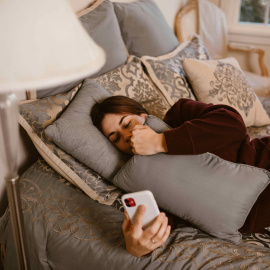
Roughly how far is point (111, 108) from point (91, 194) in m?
0.33

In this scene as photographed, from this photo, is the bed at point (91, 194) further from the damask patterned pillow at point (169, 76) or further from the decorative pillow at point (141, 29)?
the decorative pillow at point (141, 29)

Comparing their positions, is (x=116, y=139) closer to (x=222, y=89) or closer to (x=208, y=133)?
(x=208, y=133)

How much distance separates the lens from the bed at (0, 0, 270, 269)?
1.05 m

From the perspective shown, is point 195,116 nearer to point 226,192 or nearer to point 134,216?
point 226,192

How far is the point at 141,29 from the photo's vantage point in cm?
196

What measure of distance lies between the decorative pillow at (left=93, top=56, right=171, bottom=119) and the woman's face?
243 millimetres

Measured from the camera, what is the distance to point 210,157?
3.67ft

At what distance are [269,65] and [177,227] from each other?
2.71 m

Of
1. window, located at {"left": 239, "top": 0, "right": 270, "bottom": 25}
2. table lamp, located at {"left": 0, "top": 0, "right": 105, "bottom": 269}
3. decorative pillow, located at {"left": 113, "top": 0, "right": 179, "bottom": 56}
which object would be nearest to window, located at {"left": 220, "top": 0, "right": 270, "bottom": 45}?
window, located at {"left": 239, "top": 0, "right": 270, "bottom": 25}

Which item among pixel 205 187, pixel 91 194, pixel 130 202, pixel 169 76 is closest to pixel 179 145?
pixel 205 187

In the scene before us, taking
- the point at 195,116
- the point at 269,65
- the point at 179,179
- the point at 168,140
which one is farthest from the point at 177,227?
the point at 269,65

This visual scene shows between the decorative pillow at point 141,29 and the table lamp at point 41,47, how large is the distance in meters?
1.32

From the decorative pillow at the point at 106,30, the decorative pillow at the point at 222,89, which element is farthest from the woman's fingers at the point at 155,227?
the decorative pillow at the point at 222,89

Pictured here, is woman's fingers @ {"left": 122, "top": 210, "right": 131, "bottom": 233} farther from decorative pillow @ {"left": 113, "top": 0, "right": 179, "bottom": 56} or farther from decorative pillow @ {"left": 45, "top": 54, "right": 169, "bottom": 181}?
decorative pillow @ {"left": 113, "top": 0, "right": 179, "bottom": 56}
